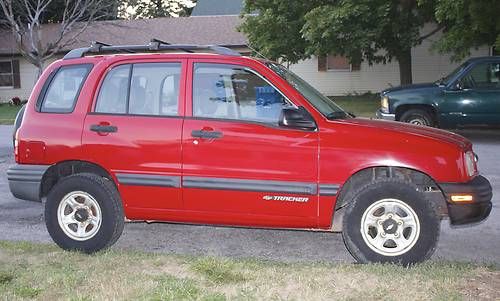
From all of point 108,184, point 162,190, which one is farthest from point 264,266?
point 108,184

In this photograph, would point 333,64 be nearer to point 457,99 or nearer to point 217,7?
point 217,7

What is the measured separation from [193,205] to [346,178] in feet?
4.60

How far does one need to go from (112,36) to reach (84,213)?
28.2 metres

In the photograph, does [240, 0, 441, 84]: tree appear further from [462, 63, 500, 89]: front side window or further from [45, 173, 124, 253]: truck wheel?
[45, 173, 124, 253]: truck wheel

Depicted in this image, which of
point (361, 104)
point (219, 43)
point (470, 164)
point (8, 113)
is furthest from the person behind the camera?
point (219, 43)

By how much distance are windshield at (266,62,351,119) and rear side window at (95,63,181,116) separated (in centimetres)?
95

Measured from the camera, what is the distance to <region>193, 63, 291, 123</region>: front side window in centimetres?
546

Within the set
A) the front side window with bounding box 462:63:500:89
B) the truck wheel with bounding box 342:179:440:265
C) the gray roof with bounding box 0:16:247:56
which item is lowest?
the truck wheel with bounding box 342:179:440:265

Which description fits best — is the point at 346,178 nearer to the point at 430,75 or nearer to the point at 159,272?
the point at 159,272

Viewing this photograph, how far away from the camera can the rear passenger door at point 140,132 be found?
552cm

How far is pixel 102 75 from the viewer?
5.75 metres

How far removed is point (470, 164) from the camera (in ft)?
17.8

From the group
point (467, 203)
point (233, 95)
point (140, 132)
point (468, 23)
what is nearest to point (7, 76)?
point (468, 23)

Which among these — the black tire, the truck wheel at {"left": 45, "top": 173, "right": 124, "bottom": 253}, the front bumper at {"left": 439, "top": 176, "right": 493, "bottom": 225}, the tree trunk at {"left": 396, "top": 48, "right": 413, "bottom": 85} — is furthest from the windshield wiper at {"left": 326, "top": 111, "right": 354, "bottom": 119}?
the tree trunk at {"left": 396, "top": 48, "right": 413, "bottom": 85}
